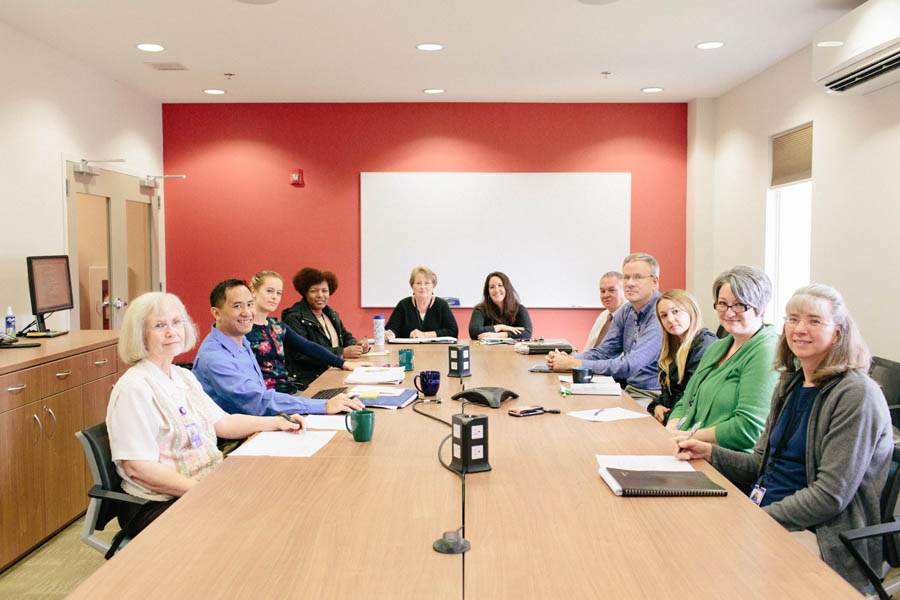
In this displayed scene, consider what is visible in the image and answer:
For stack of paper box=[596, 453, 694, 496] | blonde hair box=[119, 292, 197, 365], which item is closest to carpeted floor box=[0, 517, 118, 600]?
blonde hair box=[119, 292, 197, 365]

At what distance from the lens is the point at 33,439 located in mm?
3473

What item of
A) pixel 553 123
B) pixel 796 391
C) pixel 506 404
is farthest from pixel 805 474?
pixel 553 123

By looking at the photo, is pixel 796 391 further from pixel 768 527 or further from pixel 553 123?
pixel 553 123

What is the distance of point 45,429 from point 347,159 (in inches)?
167

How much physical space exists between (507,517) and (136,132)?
5957 millimetres

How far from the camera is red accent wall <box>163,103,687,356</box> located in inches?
282

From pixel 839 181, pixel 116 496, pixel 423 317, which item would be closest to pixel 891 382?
pixel 839 181

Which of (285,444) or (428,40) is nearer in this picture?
(285,444)

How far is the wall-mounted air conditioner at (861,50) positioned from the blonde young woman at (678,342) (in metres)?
1.72

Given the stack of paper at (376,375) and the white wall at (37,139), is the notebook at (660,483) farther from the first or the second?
the white wall at (37,139)

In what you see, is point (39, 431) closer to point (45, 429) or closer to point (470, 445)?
point (45, 429)

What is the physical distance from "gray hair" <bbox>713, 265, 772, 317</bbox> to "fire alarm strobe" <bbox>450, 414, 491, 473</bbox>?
121 centimetres

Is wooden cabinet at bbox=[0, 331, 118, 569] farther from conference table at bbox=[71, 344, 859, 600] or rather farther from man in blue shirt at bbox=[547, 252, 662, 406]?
man in blue shirt at bbox=[547, 252, 662, 406]

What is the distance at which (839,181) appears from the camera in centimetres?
484
